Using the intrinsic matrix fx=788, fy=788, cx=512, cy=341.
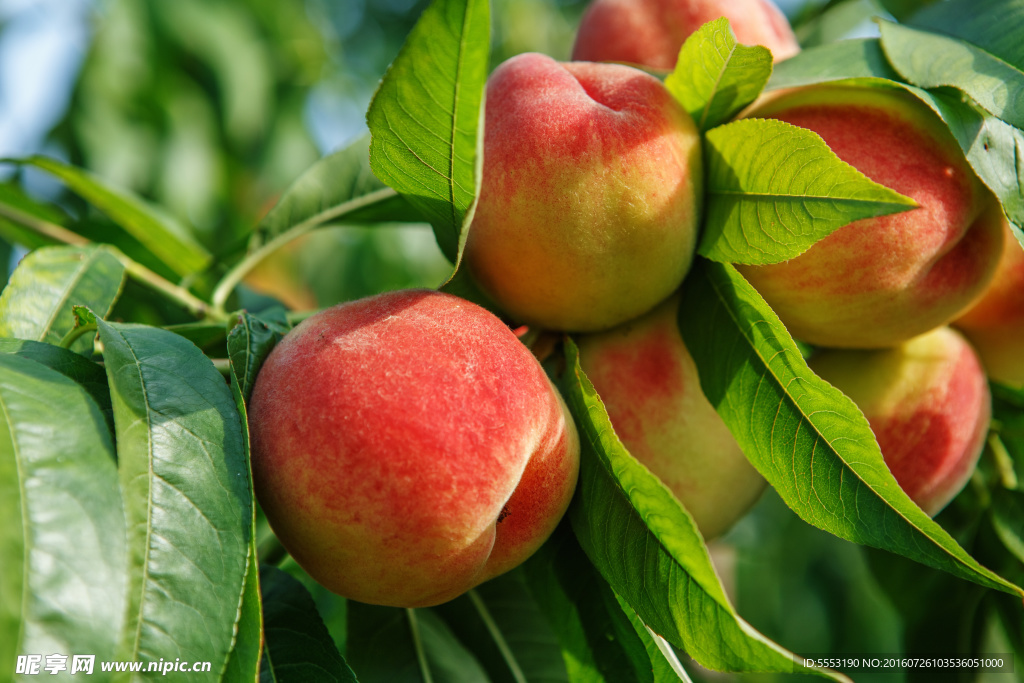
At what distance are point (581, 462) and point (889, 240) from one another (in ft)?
1.30

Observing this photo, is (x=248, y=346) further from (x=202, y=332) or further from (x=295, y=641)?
(x=295, y=641)

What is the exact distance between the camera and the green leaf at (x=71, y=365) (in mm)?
684

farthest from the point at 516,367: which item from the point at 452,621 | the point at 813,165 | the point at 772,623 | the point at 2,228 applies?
the point at 772,623

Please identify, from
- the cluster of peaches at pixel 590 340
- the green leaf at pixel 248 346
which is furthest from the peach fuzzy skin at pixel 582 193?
the green leaf at pixel 248 346


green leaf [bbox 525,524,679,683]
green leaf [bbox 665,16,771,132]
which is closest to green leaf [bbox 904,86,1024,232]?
green leaf [bbox 665,16,771,132]

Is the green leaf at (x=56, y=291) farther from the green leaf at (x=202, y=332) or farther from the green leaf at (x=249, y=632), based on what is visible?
the green leaf at (x=249, y=632)

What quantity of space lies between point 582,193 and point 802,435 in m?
0.32

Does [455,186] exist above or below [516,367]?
above

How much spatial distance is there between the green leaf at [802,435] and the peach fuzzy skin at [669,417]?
0.06 m

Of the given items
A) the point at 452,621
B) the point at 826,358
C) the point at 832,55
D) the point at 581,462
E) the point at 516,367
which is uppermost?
the point at 832,55

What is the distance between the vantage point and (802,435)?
2.57 ft


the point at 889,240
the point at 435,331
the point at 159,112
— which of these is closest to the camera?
the point at 435,331

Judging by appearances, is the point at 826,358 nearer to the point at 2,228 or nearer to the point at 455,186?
the point at 455,186

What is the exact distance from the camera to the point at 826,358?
1023 mm
